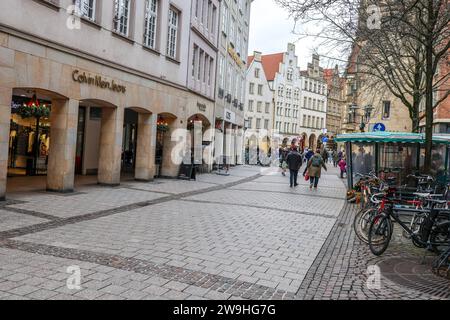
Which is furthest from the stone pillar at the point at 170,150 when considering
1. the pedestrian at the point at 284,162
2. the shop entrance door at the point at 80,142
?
the pedestrian at the point at 284,162

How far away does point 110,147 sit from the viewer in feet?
52.4

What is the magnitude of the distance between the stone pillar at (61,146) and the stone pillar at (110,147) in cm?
246

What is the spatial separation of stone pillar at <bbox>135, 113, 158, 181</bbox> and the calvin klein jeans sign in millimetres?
2529

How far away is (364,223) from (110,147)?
10.3 metres

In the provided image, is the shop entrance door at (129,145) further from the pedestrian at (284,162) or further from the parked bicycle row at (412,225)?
the parked bicycle row at (412,225)

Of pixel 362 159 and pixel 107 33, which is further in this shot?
pixel 362 159

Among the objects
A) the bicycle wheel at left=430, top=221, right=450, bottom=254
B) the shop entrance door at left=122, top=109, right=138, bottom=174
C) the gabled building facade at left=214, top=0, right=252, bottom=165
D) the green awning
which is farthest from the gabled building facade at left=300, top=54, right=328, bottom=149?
the bicycle wheel at left=430, top=221, right=450, bottom=254

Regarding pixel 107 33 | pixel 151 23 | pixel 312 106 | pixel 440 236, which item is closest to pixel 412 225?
pixel 440 236

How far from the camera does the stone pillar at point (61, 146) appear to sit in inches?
521

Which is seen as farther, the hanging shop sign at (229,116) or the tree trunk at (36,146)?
the hanging shop sign at (229,116)

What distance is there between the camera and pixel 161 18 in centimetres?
1859

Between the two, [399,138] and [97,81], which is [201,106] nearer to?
[97,81]
